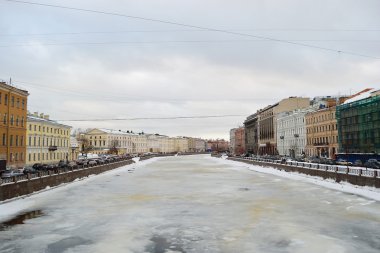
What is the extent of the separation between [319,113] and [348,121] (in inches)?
712

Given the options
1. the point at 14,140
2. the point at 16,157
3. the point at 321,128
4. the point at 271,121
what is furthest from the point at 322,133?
the point at 14,140

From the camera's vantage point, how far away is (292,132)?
109 metres

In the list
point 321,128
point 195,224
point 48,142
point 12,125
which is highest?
point 321,128

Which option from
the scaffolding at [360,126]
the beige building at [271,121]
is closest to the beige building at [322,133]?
the scaffolding at [360,126]

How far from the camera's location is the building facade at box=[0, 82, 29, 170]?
56.2m

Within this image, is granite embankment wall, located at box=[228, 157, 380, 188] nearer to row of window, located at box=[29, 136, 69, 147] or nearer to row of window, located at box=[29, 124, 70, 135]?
row of window, located at box=[29, 136, 69, 147]

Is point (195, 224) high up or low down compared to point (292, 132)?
down

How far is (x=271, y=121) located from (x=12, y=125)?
90.3 m

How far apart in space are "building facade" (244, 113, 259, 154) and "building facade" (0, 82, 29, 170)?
349 feet

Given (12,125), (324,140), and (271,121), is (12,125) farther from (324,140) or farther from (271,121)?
(271,121)

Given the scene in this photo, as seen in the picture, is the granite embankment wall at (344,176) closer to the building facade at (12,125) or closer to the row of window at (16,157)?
the building facade at (12,125)

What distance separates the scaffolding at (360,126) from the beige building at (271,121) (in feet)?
138

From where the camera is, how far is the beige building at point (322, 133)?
83.2 metres

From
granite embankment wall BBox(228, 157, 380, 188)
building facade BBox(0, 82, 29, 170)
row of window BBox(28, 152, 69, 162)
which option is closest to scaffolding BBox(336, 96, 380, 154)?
granite embankment wall BBox(228, 157, 380, 188)
